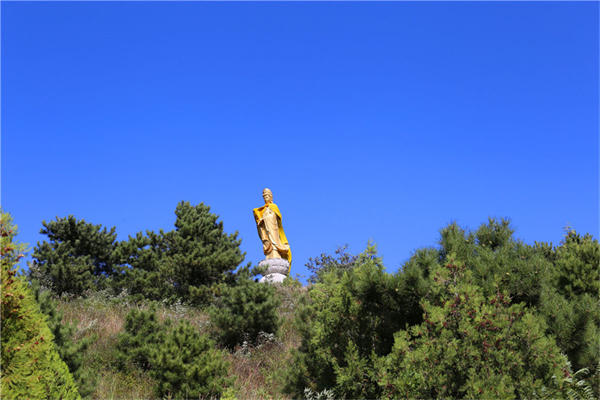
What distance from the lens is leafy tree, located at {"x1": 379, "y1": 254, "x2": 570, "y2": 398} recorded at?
17.7 feet

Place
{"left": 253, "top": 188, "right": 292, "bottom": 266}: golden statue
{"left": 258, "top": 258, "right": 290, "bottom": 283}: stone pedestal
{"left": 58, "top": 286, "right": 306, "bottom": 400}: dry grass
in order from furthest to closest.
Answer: {"left": 253, "top": 188, "right": 292, "bottom": 266}: golden statue → {"left": 258, "top": 258, "right": 290, "bottom": 283}: stone pedestal → {"left": 58, "top": 286, "right": 306, "bottom": 400}: dry grass

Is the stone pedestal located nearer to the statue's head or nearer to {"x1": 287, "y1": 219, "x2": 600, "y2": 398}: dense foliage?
the statue's head

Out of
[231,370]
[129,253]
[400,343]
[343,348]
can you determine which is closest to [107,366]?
[231,370]

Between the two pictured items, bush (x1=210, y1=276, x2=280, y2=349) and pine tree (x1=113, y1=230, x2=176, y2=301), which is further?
pine tree (x1=113, y1=230, x2=176, y2=301)

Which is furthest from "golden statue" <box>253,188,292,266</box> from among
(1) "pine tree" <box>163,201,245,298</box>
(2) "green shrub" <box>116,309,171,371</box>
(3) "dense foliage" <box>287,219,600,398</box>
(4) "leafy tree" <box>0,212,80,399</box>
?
(4) "leafy tree" <box>0,212,80,399</box>

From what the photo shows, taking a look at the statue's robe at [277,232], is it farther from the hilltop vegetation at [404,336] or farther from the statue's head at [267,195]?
the hilltop vegetation at [404,336]

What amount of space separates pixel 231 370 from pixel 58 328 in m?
3.70

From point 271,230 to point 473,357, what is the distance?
17503 millimetres

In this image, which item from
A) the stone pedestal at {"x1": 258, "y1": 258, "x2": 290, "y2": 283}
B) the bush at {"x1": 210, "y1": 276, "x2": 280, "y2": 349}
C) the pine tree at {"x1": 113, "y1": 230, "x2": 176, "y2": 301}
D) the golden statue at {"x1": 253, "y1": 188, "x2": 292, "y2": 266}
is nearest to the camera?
the bush at {"x1": 210, "y1": 276, "x2": 280, "y2": 349}

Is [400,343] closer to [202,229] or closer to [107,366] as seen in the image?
[107,366]

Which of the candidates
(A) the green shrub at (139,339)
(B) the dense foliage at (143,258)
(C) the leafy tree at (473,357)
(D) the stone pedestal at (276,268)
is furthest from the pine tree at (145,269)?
(C) the leafy tree at (473,357)

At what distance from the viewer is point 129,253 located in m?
19.4

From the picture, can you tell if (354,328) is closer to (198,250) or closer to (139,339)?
(139,339)

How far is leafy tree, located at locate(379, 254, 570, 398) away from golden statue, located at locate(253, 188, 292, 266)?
54.7 feet
